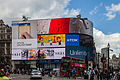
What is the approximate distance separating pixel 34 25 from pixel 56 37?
30.6 ft

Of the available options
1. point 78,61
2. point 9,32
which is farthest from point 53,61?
point 78,61

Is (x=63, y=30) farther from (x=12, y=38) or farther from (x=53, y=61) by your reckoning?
(x=12, y=38)

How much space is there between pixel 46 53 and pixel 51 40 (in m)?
4.77

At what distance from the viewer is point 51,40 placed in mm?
86500

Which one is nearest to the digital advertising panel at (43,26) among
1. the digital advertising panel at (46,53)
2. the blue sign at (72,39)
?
the digital advertising panel at (46,53)

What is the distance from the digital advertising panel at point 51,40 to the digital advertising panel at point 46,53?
5.53 ft

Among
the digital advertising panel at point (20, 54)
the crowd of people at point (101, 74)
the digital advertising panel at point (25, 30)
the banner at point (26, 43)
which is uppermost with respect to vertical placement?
the digital advertising panel at point (25, 30)

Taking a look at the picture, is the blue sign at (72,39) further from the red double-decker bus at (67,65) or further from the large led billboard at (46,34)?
the red double-decker bus at (67,65)

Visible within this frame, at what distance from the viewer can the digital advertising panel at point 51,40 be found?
85250 mm

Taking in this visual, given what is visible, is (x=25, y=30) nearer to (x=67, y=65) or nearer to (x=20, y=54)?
(x=20, y=54)

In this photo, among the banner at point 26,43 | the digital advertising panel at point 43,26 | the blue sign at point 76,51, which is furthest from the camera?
the banner at point 26,43

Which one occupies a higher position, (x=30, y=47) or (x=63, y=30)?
(x=63, y=30)

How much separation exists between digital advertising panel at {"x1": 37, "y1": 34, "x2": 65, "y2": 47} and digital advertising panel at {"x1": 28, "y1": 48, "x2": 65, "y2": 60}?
1687mm

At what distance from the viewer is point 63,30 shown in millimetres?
85188
